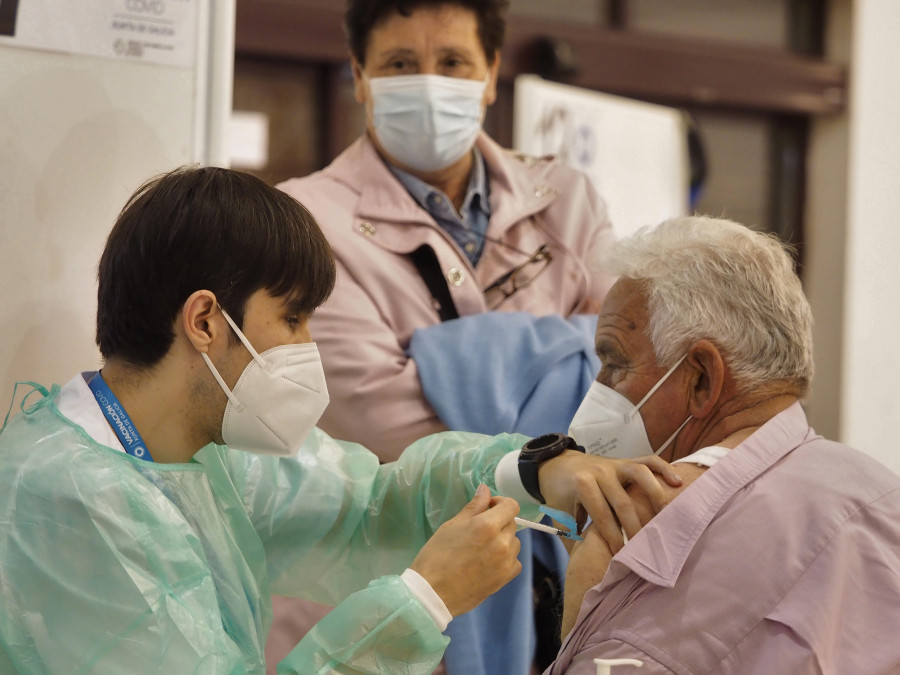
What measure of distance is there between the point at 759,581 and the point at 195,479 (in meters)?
0.78

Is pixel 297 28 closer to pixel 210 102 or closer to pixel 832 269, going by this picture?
pixel 210 102

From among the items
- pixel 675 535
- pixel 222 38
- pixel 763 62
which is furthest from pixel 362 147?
pixel 763 62

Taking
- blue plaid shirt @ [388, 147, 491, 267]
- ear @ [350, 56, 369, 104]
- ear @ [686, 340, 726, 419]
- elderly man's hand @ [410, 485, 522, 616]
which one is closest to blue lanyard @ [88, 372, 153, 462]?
elderly man's hand @ [410, 485, 522, 616]

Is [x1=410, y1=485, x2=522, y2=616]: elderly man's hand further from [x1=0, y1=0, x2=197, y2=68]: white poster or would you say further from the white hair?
[x1=0, y1=0, x2=197, y2=68]: white poster

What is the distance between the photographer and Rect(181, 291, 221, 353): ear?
1.53m

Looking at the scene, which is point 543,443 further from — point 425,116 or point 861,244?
point 861,244

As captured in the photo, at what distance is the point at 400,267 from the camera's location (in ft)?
7.27

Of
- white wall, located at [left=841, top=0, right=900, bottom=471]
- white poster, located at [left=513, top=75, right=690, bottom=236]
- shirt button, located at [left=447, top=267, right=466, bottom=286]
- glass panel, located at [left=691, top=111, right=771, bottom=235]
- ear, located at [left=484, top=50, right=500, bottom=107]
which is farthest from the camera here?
glass panel, located at [left=691, top=111, right=771, bottom=235]

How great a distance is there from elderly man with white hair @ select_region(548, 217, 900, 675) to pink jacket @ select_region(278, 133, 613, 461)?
0.42 meters

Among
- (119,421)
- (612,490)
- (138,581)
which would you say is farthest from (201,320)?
(612,490)

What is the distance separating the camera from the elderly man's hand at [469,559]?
4.92 ft

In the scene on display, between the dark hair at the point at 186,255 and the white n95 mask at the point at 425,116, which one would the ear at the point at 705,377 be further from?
the white n95 mask at the point at 425,116

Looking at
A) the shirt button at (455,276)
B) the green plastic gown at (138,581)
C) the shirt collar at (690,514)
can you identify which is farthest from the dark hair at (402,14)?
the shirt collar at (690,514)

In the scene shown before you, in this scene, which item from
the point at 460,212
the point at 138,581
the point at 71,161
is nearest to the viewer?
the point at 138,581
